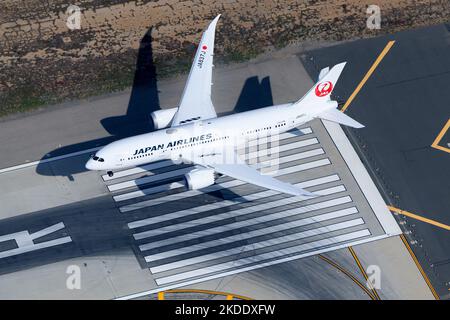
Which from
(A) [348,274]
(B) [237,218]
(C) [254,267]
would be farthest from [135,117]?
(A) [348,274]

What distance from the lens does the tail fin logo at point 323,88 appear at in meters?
82.9

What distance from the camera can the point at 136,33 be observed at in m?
96.5

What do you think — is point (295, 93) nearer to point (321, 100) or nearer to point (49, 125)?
point (321, 100)

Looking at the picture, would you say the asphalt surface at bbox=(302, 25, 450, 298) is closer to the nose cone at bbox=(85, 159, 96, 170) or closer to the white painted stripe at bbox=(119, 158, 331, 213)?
the white painted stripe at bbox=(119, 158, 331, 213)

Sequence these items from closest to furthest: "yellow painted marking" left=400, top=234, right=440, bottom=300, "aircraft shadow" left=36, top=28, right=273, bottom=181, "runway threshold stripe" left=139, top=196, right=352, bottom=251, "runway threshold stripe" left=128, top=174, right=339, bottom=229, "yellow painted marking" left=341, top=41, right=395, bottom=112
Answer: "yellow painted marking" left=400, top=234, right=440, bottom=300, "runway threshold stripe" left=139, top=196, right=352, bottom=251, "runway threshold stripe" left=128, top=174, right=339, bottom=229, "aircraft shadow" left=36, top=28, right=273, bottom=181, "yellow painted marking" left=341, top=41, right=395, bottom=112

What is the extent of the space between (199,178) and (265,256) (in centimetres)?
1045

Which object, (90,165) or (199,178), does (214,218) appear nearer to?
(199,178)

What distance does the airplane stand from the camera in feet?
260

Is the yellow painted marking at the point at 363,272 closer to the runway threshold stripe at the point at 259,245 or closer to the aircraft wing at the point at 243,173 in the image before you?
the runway threshold stripe at the point at 259,245

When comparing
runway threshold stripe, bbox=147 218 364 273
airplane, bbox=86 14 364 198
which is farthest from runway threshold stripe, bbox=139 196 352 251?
runway threshold stripe, bbox=147 218 364 273

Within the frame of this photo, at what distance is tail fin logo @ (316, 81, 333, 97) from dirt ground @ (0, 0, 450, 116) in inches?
648

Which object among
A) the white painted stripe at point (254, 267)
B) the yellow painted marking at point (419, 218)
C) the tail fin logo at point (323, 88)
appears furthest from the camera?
the tail fin logo at point (323, 88)

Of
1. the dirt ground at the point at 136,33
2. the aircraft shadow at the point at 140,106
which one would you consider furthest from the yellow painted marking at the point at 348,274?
the dirt ground at the point at 136,33

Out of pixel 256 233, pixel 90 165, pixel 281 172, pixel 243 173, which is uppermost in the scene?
pixel 90 165
